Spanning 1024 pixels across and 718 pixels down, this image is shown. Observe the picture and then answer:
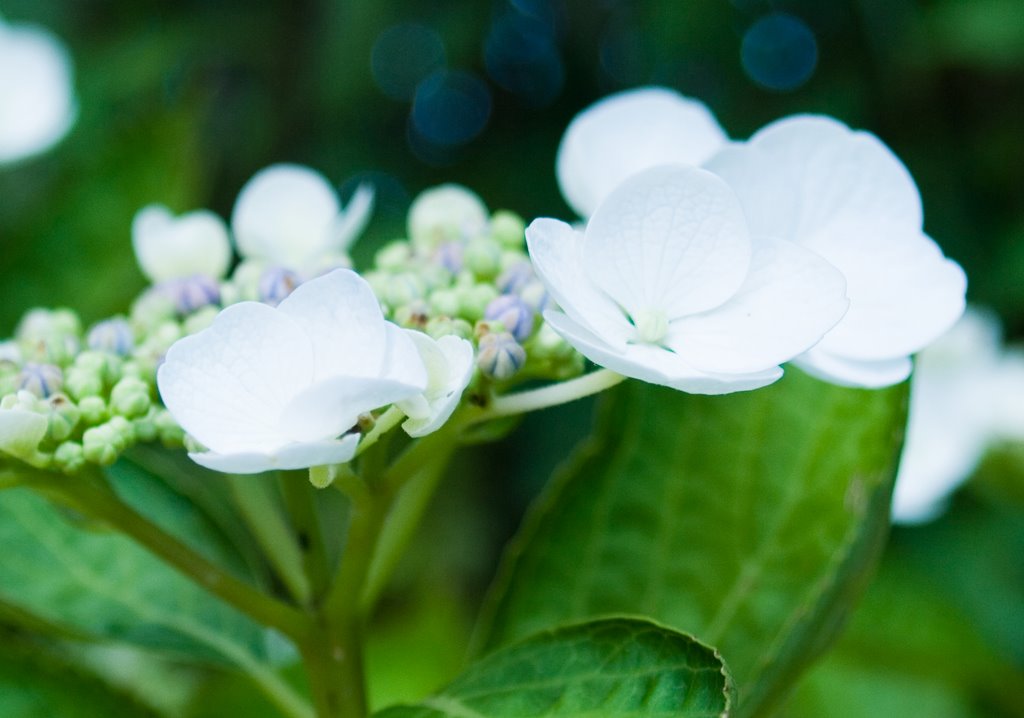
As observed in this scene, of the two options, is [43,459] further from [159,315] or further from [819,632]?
[819,632]

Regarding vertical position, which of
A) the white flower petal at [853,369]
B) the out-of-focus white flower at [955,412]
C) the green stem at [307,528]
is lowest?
the out-of-focus white flower at [955,412]

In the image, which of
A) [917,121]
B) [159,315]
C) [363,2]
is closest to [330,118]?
[363,2]

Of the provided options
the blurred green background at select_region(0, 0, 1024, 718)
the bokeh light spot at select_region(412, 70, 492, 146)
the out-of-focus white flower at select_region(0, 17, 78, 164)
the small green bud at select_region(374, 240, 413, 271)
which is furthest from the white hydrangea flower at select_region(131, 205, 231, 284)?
the bokeh light spot at select_region(412, 70, 492, 146)

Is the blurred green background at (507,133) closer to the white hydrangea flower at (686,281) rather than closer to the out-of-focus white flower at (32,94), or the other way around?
the out-of-focus white flower at (32,94)

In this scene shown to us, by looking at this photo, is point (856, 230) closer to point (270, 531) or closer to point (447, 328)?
point (447, 328)

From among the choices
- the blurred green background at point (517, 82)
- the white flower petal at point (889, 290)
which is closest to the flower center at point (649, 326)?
the white flower petal at point (889, 290)

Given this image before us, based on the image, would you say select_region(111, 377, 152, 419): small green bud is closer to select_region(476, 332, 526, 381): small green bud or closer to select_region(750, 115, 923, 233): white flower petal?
select_region(476, 332, 526, 381): small green bud
